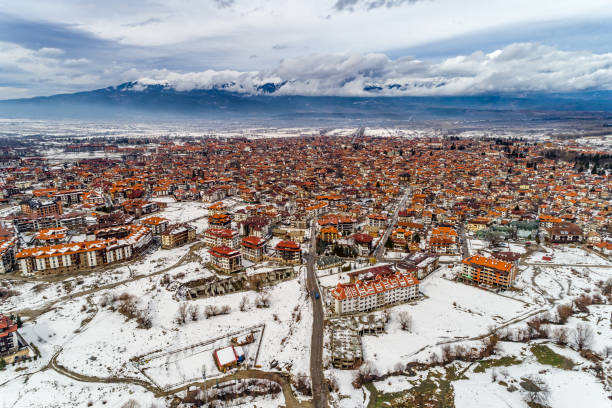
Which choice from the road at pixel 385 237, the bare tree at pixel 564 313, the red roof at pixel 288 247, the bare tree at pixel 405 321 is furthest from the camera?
the road at pixel 385 237

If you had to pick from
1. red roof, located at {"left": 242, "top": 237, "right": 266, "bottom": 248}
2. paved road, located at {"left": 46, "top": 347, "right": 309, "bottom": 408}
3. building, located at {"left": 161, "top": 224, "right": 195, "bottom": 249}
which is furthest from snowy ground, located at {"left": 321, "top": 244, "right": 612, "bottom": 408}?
building, located at {"left": 161, "top": 224, "right": 195, "bottom": 249}

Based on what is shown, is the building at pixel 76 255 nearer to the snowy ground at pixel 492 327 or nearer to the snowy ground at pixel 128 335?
the snowy ground at pixel 128 335

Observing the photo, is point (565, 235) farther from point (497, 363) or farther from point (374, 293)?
point (374, 293)

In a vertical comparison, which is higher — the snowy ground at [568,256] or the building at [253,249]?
the building at [253,249]

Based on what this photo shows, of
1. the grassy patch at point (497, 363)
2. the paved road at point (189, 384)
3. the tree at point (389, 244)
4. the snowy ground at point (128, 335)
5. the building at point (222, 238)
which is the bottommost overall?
the grassy patch at point (497, 363)

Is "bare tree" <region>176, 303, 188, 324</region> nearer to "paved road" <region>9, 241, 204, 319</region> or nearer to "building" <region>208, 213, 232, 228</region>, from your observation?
"paved road" <region>9, 241, 204, 319</region>

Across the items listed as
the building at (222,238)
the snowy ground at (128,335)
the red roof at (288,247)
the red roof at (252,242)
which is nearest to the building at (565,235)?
the red roof at (288,247)

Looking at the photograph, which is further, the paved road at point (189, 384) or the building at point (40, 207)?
the building at point (40, 207)

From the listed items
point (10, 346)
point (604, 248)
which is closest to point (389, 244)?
point (604, 248)
